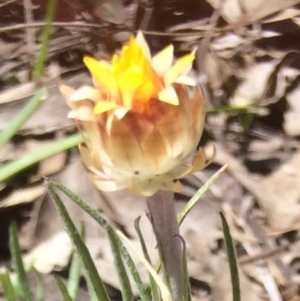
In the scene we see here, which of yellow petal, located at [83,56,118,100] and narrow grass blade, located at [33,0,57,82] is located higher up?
narrow grass blade, located at [33,0,57,82]

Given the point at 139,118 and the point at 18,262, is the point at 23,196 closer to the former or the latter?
the point at 18,262

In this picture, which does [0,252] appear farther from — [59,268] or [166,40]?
[166,40]

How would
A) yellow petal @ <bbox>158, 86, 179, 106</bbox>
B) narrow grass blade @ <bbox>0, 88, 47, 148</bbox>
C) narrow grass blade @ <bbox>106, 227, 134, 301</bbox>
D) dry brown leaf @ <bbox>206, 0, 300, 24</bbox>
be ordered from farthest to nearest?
dry brown leaf @ <bbox>206, 0, 300, 24</bbox>
narrow grass blade @ <bbox>0, 88, 47, 148</bbox>
narrow grass blade @ <bbox>106, 227, 134, 301</bbox>
yellow petal @ <bbox>158, 86, 179, 106</bbox>

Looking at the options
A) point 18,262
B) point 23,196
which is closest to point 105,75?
point 18,262

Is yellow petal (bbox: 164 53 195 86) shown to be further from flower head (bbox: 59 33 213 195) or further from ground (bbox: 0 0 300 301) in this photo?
ground (bbox: 0 0 300 301)

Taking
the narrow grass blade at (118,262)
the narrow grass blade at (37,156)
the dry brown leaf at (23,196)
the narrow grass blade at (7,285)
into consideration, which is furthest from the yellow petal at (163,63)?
the dry brown leaf at (23,196)

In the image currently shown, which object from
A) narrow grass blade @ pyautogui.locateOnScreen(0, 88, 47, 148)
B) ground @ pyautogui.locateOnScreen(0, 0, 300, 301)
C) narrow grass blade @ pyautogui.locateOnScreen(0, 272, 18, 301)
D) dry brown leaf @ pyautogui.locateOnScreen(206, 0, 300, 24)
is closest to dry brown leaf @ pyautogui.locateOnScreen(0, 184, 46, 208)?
ground @ pyautogui.locateOnScreen(0, 0, 300, 301)

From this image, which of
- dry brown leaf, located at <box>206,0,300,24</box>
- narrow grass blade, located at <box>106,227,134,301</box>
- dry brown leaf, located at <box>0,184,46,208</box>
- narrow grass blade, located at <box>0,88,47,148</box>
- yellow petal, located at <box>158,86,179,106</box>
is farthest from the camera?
dry brown leaf, located at <box>206,0,300,24</box>

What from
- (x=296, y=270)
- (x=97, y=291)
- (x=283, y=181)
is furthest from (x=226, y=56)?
(x=97, y=291)
